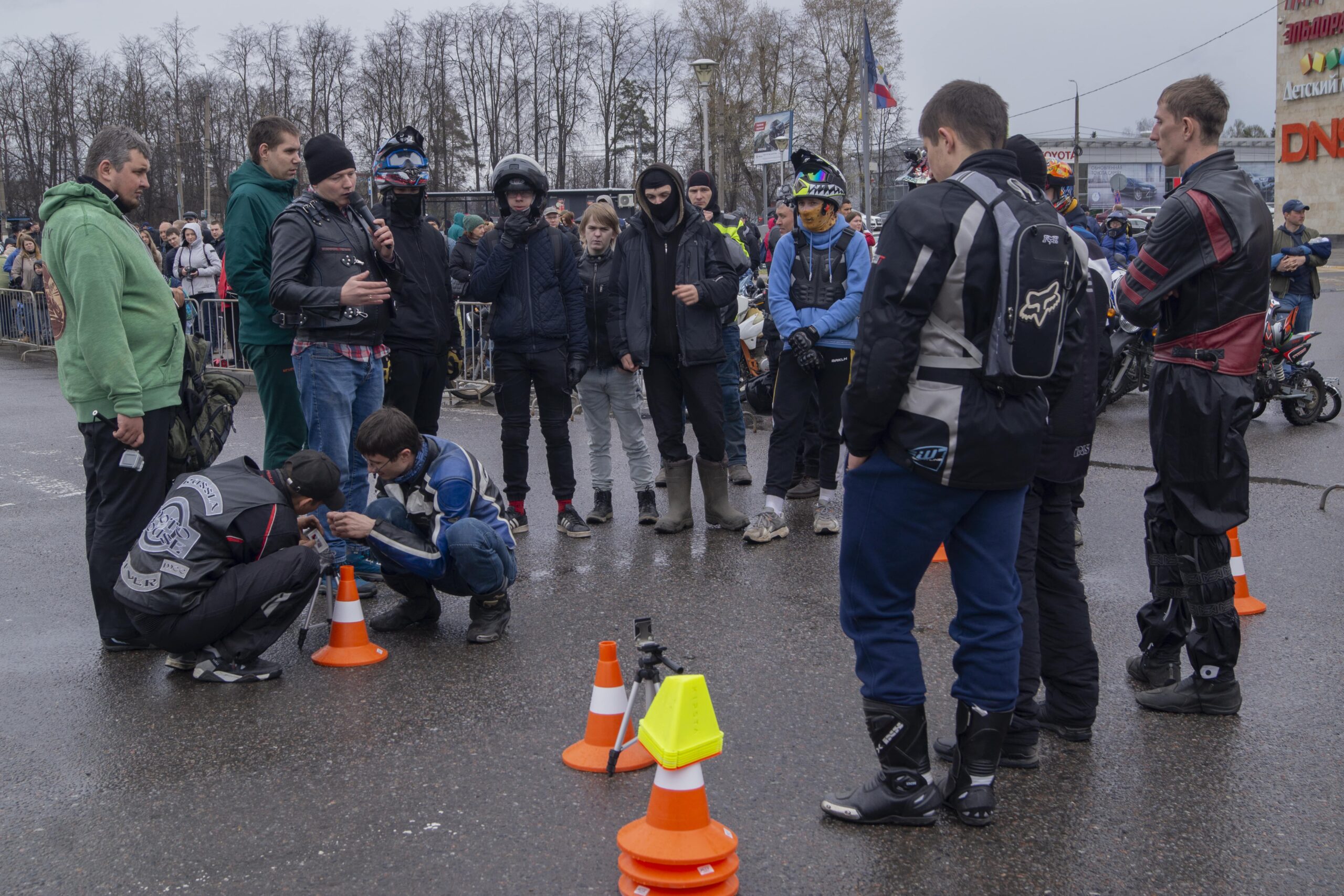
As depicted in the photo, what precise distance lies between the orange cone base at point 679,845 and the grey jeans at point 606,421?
4.22m

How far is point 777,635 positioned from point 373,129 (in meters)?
69.2

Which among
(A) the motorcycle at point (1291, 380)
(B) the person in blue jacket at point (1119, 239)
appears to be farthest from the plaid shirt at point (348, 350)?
(B) the person in blue jacket at point (1119, 239)

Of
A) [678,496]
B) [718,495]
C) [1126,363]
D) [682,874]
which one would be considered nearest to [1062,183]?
[718,495]

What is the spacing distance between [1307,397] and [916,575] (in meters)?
8.81

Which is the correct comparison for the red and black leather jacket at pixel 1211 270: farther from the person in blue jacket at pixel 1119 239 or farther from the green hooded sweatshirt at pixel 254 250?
the person in blue jacket at pixel 1119 239

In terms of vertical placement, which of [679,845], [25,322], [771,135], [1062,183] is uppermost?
[771,135]

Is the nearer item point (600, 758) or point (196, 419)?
point (600, 758)

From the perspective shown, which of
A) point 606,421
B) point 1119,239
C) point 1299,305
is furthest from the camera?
point 1119,239

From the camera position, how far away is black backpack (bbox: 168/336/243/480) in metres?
4.97

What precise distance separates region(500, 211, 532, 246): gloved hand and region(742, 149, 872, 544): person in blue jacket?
57.9 inches

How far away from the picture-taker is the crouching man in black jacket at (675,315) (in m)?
6.55

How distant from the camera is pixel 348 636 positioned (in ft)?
15.5

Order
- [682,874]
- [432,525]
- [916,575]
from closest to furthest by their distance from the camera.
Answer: [682,874] → [916,575] → [432,525]

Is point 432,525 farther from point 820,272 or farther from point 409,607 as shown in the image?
point 820,272
